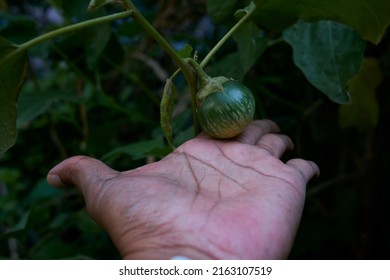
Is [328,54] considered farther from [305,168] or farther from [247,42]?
[305,168]

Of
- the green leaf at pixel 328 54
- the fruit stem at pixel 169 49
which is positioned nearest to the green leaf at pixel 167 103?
the fruit stem at pixel 169 49

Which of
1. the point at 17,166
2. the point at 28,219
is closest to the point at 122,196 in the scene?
the point at 28,219

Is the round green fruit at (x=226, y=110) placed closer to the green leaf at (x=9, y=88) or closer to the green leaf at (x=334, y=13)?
the green leaf at (x=334, y=13)
